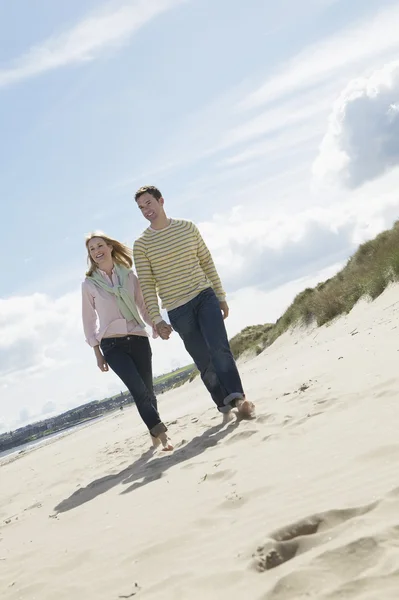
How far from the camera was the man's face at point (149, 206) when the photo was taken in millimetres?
5969

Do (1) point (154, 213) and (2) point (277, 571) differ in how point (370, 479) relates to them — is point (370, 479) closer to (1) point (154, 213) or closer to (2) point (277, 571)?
(2) point (277, 571)

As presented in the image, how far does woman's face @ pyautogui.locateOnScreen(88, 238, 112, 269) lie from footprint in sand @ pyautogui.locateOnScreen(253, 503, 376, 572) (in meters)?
3.93

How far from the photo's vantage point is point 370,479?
9.89ft

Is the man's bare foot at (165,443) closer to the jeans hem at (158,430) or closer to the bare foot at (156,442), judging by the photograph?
the jeans hem at (158,430)

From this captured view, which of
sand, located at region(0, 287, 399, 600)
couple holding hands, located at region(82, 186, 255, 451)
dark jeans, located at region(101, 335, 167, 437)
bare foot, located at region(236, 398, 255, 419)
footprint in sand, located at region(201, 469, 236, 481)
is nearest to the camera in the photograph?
sand, located at region(0, 287, 399, 600)

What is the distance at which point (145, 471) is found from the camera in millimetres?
5191

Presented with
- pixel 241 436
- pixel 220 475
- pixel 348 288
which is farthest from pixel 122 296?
pixel 348 288

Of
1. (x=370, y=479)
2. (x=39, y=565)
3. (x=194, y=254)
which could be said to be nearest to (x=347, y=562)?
(x=370, y=479)

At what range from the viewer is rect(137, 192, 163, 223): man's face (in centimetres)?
597

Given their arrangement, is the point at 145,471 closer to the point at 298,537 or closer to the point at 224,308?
the point at 224,308

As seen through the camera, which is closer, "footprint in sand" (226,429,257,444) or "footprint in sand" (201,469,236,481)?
"footprint in sand" (201,469,236,481)

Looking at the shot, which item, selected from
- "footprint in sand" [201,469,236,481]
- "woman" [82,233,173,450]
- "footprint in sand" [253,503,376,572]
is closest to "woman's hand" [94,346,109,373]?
"woman" [82,233,173,450]

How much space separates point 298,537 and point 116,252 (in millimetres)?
4256

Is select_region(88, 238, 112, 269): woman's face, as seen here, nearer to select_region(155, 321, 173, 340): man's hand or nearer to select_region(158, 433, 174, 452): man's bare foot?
select_region(155, 321, 173, 340): man's hand
